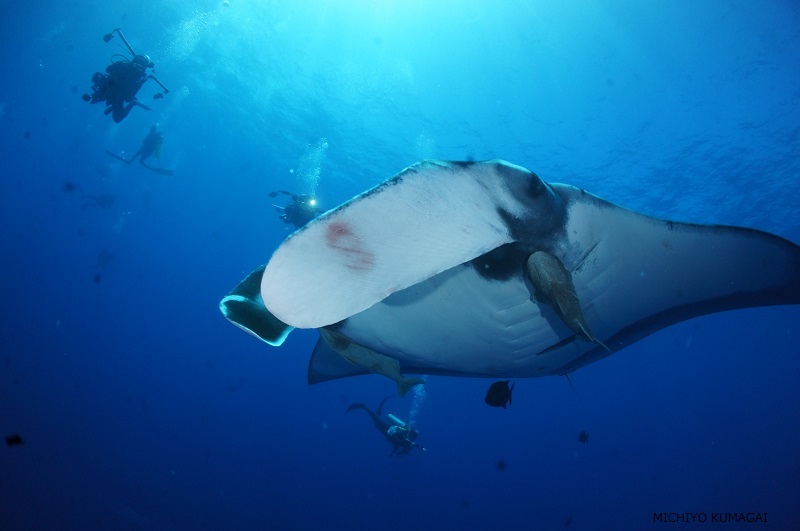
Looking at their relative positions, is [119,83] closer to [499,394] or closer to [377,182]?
[499,394]

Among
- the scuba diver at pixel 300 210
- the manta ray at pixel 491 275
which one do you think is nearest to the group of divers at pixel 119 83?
the scuba diver at pixel 300 210

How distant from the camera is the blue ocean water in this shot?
14531 mm

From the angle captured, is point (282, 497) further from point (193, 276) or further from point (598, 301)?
point (193, 276)

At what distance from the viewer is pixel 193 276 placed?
194ft

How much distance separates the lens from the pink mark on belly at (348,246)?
3.46 ft

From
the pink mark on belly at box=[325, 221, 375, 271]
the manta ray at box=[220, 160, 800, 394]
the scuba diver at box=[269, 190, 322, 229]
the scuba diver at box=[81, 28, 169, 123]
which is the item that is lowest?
the pink mark on belly at box=[325, 221, 375, 271]

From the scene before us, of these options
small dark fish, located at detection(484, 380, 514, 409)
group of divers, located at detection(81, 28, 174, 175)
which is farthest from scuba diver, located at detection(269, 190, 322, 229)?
small dark fish, located at detection(484, 380, 514, 409)

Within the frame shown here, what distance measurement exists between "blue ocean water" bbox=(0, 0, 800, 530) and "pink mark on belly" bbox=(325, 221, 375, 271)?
15.4 metres

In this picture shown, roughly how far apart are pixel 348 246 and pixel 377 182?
25662 mm

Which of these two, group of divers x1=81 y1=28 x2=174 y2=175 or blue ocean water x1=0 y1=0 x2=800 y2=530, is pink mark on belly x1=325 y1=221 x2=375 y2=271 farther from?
blue ocean water x1=0 y1=0 x2=800 y2=530

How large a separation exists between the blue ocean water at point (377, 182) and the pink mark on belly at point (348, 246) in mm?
15450

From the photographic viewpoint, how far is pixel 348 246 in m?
1.07

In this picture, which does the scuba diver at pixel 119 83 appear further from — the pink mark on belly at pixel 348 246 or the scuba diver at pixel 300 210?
the pink mark on belly at pixel 348 246

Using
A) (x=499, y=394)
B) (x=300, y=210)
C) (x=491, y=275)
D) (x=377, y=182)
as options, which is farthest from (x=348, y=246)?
(x=377, y=182)
